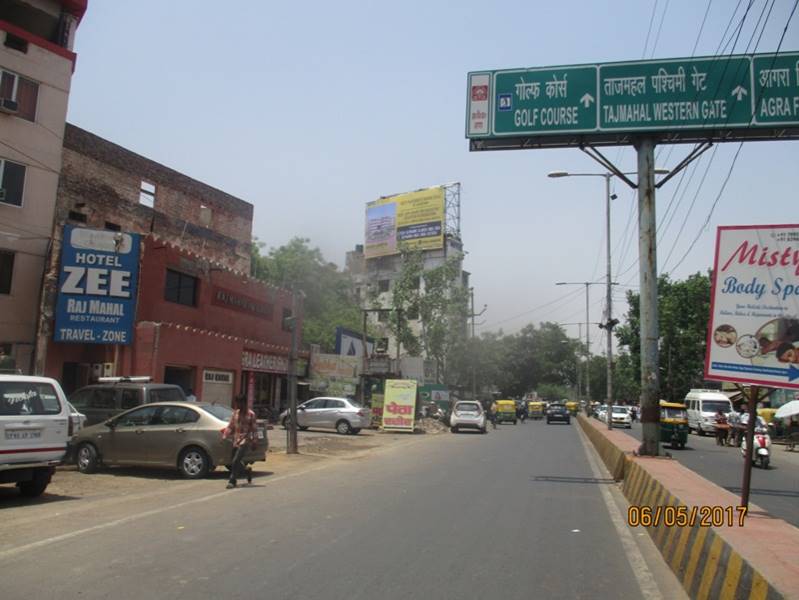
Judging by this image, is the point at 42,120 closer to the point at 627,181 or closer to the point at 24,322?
the point at 24,322

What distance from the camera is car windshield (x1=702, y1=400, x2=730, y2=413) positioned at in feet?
118

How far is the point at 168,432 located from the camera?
13.2 metres

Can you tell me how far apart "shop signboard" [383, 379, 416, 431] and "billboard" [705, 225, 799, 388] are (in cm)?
2391

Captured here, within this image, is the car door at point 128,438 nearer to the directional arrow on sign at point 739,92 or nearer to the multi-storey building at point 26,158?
the multi-storey building at point 26,158

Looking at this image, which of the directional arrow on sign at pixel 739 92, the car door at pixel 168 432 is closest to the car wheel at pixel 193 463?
the car door at pixel 168 432

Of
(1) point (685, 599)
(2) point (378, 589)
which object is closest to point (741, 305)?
(1) point (685, 599)

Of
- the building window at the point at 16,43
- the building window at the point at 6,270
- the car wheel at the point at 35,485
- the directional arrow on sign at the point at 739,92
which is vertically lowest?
the car wheel at the point at 35,485

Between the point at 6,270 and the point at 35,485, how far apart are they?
547 inches

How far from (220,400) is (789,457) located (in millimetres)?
20970

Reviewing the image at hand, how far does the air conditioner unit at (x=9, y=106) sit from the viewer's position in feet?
72.5

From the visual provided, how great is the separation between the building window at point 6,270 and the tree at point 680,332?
47594 millimetres

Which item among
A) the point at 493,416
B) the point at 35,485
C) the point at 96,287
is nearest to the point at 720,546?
the point at 35,485

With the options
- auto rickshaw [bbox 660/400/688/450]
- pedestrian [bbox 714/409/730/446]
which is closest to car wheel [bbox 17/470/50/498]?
auto rickshaw [bbox 660/400/688/450]

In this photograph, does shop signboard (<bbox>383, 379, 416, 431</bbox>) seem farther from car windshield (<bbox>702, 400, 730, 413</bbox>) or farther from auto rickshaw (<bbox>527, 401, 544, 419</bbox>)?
auto rickshaw (<bbox>527, 401, 544, 419</bbox>)
